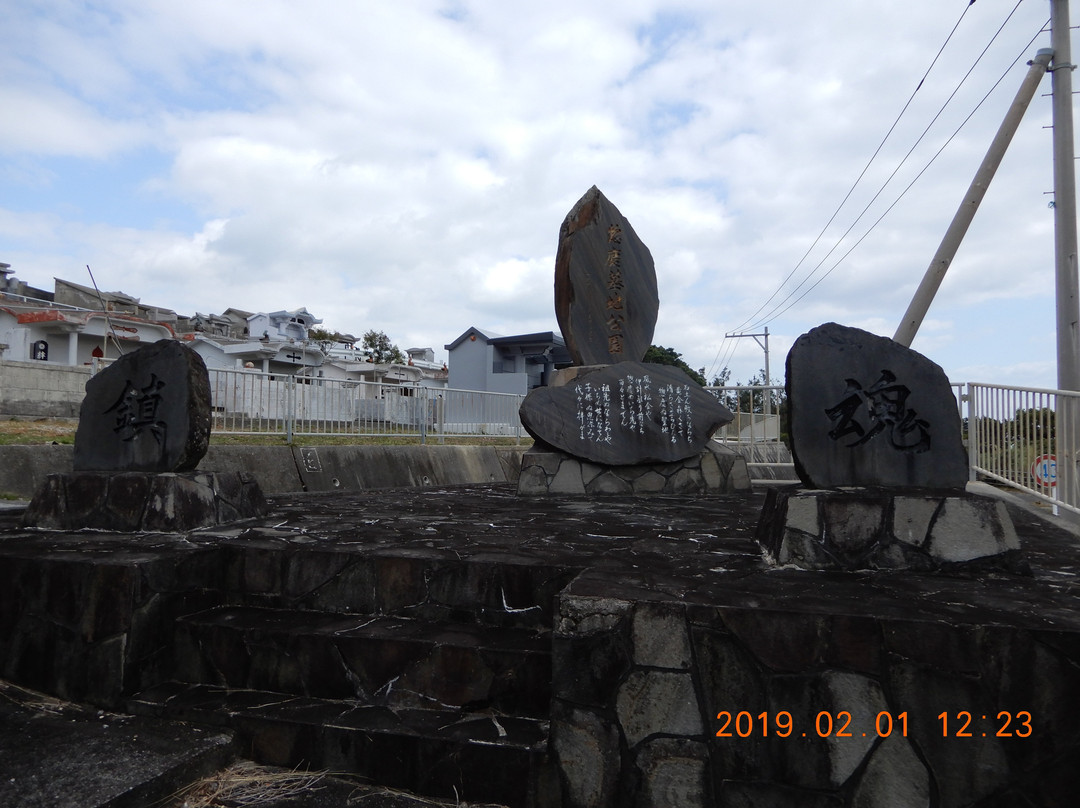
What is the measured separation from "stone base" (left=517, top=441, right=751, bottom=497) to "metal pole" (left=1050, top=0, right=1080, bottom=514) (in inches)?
230

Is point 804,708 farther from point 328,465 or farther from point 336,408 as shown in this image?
point 336,408

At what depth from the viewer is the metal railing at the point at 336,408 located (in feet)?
24.8

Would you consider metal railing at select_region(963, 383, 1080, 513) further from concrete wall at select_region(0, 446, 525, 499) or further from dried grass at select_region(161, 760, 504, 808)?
concrete wall at select_region(0, 446, 525, 499)

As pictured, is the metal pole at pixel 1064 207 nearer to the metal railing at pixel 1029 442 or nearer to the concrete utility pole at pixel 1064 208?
the concrete utility pole at pixel 1064 208

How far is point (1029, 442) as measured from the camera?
211 inches

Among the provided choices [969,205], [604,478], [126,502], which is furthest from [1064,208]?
[126,502]

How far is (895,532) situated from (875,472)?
1.06ft

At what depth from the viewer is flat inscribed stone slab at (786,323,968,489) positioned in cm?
285

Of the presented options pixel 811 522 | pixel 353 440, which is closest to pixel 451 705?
pixel 811 522

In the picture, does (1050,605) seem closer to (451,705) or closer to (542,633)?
(542,633)

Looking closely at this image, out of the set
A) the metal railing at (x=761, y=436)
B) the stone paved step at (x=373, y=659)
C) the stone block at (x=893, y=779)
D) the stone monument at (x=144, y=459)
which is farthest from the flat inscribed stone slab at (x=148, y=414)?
the metal railing at (x=761, y=436)

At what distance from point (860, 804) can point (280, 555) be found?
2.54 m

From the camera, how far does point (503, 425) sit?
11938mm

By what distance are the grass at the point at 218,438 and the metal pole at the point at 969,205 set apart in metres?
7.74
